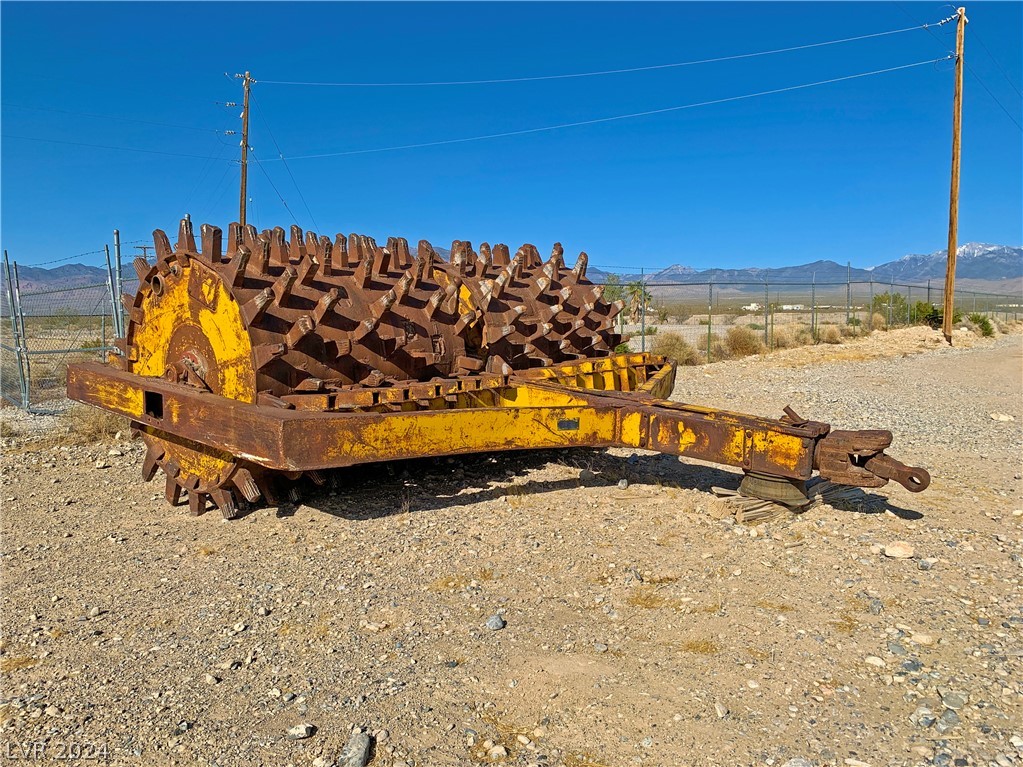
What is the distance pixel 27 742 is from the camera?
98.7 inches

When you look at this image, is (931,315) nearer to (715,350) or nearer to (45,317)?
(715,350)

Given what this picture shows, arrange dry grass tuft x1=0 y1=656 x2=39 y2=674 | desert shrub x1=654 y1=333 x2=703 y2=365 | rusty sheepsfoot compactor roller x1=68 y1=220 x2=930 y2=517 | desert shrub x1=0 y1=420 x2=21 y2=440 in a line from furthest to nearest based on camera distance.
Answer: desert shrub x1=654 y1=333 x2=703 y2=365 < desert shrub x1=0 y1=420 x2=21 y2=440 < rusty sheepsfoot compactor roller x1=68 y1=220 x2=930 y2=517 < dry grass tuft x1=0 y1=656 x2=39 y2=674

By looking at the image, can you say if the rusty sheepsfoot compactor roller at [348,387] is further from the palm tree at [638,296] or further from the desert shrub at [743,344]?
the desert shrub at [743,344]

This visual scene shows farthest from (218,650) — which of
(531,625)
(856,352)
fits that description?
(856,352)

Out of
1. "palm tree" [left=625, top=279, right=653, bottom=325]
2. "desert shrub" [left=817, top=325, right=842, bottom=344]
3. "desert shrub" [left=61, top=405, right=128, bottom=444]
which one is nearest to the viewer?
"desert shrub" [left=61, top=405, right=128, bottom=444]

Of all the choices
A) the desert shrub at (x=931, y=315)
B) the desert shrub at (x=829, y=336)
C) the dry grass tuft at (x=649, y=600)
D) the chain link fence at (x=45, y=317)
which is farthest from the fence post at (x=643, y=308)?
the desert shrub at (x=931, y=315)

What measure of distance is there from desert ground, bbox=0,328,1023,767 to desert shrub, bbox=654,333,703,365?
12272mm

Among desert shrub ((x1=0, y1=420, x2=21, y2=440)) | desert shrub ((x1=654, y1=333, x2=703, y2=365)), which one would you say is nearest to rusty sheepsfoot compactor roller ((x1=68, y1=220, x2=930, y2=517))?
desert shrub ((x1=0, y1=420, x2=21, y2=440))

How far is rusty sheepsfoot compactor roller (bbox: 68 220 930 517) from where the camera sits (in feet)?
12.8

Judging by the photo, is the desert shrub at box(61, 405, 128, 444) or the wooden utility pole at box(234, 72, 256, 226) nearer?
the desert shrub at box(61, 405, 128, 444)

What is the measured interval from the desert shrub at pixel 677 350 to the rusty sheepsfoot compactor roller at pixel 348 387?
1262 cm

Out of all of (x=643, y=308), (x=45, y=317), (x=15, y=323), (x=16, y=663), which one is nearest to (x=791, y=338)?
(x=643, y=308)

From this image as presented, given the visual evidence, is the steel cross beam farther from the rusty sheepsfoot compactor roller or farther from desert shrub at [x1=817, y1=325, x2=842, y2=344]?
desert shrub at [x1=817, y1=325, x2=842, y2=344]

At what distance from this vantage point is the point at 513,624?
3383 millimetres
